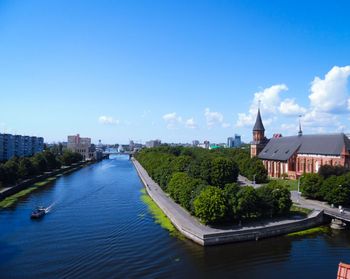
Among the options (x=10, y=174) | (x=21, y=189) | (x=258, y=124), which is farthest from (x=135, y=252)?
(x=258, y=124)

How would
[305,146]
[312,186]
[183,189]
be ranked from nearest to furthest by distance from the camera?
[183,189] < [312,186] < [305,146]

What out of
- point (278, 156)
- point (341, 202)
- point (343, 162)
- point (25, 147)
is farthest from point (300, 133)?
point (25, 147)

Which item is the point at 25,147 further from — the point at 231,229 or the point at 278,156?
the point at 231,229

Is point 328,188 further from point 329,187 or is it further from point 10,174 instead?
point 10,174

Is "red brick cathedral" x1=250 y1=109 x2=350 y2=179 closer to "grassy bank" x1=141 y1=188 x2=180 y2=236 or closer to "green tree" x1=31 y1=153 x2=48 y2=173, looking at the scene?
"grassy bank" x1=141 y1=188 x2=180 y2=236

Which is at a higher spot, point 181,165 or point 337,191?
point 181,165
